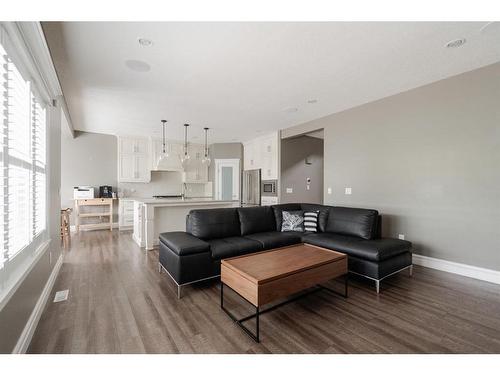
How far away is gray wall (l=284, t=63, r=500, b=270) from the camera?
9.70 feet

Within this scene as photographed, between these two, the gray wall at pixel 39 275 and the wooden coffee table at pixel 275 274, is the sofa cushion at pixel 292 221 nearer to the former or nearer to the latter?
the wooden coffee table at pixel 275 274

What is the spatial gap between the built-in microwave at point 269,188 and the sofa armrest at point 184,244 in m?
3.58

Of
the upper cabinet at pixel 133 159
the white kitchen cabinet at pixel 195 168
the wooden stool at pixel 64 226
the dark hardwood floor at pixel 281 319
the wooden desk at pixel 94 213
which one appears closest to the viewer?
the dark hardwood floor at pixel 281 319

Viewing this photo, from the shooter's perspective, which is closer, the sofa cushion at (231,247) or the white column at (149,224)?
the sofa cushion at (231,247)

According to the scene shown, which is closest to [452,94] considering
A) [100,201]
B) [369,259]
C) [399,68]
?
[399,68]

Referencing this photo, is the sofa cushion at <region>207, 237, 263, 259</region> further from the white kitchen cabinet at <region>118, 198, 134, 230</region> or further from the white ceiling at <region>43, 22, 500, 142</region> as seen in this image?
the white kitchen cabinet at <region>118, 198, 134, 230</region>

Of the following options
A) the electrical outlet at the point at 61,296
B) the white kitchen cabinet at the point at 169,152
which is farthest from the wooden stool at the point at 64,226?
the electrical outlet at the point at 61,296

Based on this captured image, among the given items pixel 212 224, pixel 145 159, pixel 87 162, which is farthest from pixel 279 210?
pixel 87 162

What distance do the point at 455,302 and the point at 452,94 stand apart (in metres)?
2.72

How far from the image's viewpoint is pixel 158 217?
4.60 m

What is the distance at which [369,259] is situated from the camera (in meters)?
2.74

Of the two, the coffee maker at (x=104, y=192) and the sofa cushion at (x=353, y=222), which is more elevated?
the coffee maker at (x=104, y=192)

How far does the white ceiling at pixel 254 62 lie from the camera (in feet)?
7.25
